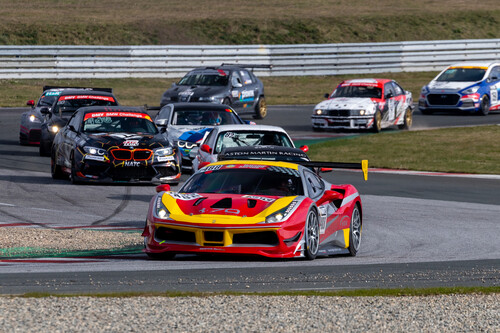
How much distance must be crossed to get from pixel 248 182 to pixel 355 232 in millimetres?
1484

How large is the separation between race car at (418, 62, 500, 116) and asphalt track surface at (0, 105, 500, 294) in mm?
11653

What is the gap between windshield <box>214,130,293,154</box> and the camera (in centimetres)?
1685

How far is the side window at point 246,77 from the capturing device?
29609mm

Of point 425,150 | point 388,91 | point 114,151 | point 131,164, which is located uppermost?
point 114,151

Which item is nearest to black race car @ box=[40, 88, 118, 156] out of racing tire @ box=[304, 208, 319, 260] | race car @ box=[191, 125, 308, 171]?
race car @ box=[191, 125, 308, 171]

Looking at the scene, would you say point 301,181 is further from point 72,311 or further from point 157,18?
point 157,18

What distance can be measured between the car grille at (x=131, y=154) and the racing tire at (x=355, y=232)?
21.0ft

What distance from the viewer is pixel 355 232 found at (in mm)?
11781

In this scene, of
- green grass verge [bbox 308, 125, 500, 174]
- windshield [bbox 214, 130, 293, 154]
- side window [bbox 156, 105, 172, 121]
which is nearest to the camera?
windshield [bbox 214, 130, 293, 154]

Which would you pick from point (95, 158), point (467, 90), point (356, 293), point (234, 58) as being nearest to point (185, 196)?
point (356, 293)

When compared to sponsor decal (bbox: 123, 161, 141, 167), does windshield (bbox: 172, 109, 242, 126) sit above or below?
below

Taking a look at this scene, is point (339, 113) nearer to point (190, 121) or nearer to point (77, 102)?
point (190, 121)

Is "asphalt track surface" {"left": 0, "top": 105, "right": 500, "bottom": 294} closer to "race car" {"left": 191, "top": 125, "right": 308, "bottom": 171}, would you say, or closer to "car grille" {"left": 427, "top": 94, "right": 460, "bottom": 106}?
"race car" {"left": 191, "top": 125, "right": 308, "bottom": 171}

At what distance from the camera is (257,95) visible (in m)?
30.1
